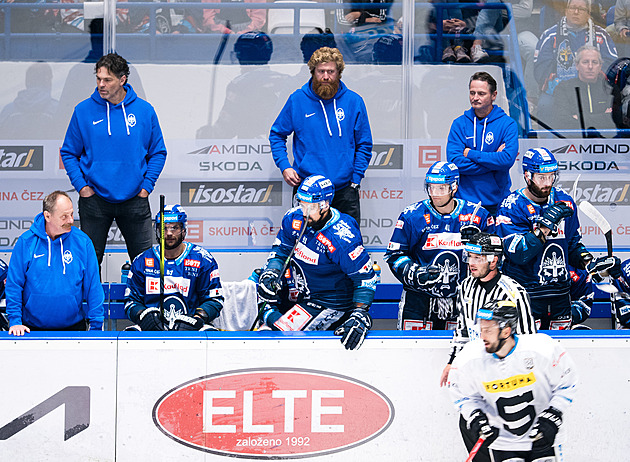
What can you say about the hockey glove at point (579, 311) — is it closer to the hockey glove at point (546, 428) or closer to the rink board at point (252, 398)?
the rink board at point (252, 398)

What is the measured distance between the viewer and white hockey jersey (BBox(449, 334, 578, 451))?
14.9 feet

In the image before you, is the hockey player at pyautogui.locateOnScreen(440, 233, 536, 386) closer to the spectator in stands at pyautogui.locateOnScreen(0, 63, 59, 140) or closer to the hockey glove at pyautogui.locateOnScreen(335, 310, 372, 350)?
the hockey glove at pyautogui.locateOnScreen(335, 310, 372, 350)

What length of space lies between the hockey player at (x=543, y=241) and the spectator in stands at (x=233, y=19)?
8.94 ft

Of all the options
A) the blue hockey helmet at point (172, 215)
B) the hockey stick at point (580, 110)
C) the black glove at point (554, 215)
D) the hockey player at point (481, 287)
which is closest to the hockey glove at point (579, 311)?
the black glove at point (554, 215)

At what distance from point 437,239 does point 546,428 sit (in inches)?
66.6

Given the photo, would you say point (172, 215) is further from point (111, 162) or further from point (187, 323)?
point (111, 162)

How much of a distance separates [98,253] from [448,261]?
2.46m

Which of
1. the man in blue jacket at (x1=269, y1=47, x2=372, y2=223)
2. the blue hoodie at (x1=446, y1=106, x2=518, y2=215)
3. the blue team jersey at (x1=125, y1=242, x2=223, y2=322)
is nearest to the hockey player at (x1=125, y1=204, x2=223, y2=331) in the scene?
the blue team jersey at (x1=125, y1=242, x2=223, y2=322)

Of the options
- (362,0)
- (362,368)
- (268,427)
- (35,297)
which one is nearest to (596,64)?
(362,0)

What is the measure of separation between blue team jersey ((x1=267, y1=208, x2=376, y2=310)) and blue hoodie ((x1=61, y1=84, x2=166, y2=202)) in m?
1.35

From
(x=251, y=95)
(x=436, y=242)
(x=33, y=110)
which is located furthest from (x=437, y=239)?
(x=33, y=110)

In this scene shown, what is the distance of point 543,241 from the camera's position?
584 cm

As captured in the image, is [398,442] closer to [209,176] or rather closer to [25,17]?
[209,176]

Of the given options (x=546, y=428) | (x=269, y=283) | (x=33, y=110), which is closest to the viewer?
(x=546, y=428)
